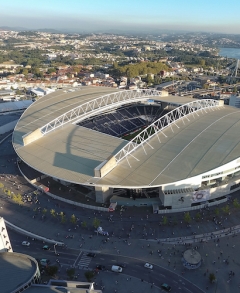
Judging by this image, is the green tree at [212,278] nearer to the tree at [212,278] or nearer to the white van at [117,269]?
the tree at [212,278]

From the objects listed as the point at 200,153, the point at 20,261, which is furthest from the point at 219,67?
the point at 20,261

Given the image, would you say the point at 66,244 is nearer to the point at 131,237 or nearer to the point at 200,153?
the point at 131,237

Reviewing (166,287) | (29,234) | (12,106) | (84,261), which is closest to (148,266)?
(166,287)

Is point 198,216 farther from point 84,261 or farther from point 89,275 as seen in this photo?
point 89,275

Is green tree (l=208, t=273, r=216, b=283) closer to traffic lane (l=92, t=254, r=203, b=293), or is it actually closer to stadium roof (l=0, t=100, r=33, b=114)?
traffic lane (l=92, t=254, r=203, b=293)

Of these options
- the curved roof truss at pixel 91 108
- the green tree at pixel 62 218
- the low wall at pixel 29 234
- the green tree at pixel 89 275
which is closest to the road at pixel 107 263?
the low wall at pixel 29 234

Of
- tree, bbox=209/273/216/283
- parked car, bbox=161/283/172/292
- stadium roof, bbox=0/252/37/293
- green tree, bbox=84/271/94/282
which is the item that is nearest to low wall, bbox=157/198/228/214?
tree, bbox=209/273/216/283
